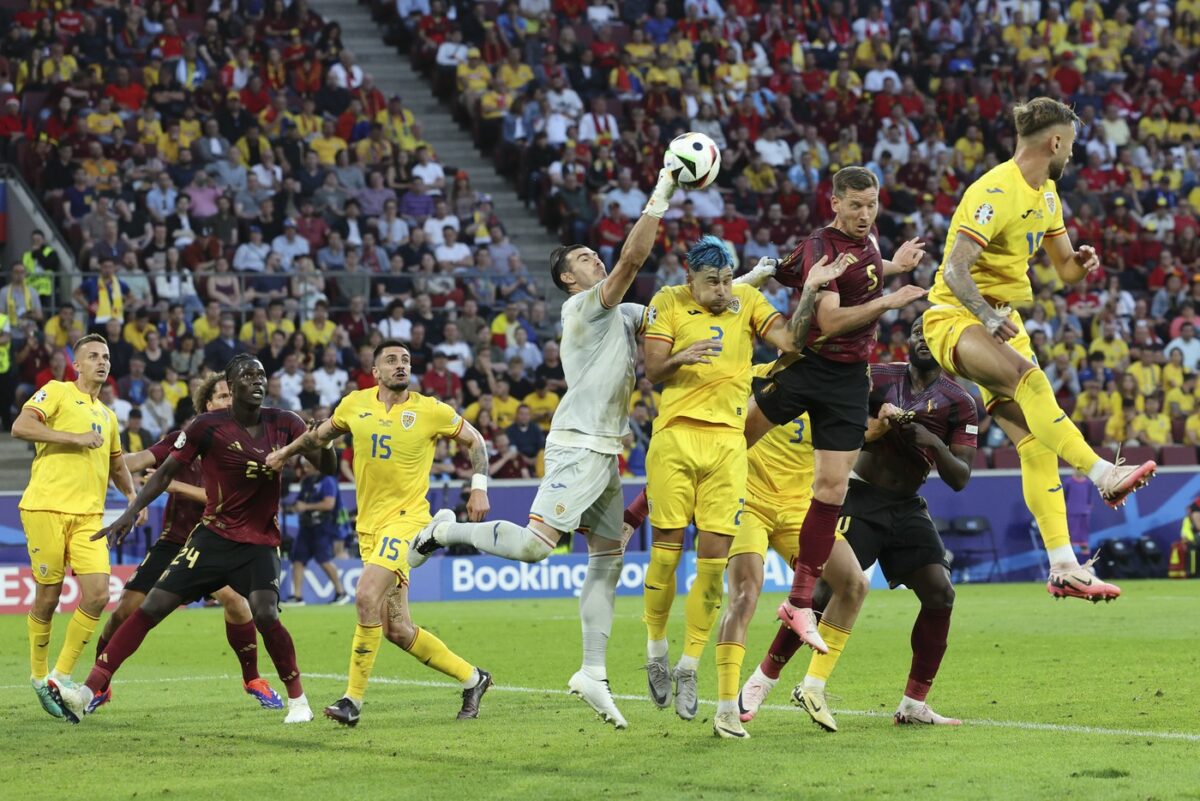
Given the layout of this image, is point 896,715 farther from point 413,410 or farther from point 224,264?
point 224,264

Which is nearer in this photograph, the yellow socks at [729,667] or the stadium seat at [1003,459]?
the yellow socks at [729,667]

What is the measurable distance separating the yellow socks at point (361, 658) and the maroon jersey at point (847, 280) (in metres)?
3.30

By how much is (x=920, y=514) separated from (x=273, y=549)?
4276mm

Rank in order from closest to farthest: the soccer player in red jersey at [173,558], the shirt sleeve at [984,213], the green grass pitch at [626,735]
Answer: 1. the green grass pitch at [626,735]
2. the shirt sleeve at [984,213]
3. the soccer player in red jersey at [173,558]

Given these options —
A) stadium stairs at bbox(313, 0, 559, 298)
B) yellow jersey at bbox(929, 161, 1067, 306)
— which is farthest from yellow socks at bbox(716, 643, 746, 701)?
stadium stairs at bbox(313, 0, 559, 298)

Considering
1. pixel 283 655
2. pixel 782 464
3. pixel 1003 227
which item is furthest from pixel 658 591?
pixel 1003 227

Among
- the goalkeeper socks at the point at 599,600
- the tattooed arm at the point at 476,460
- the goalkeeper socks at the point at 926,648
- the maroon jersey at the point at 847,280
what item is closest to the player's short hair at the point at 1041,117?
the maroon jersey at the point at 847,280

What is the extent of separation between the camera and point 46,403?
41.5 ft

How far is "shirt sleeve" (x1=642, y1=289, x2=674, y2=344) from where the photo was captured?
998 centimetres

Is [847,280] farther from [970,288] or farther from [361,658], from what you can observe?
[361,658]

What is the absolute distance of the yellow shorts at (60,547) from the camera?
1246 cm

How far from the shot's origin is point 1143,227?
31781 millimetres

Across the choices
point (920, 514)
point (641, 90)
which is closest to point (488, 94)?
point (641, 90)

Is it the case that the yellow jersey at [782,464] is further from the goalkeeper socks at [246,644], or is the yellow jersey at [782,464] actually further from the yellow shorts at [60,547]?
the yellow shorts at [60,547]
